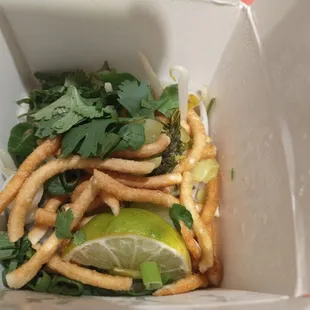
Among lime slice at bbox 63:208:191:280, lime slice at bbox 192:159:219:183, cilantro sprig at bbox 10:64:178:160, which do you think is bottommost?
lime slice at bbox 63:208:191:280

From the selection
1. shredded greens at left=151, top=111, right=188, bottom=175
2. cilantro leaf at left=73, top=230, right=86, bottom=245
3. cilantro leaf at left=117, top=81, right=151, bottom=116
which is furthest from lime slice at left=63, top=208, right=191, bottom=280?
cilantro leaf at left=117, top=81, right=151, bottom=116

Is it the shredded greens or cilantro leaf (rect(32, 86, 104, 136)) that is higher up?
cilantro leaf (rect(32, 86, 104, 136))

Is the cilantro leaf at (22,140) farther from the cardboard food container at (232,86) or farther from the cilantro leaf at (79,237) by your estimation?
the cilantro leaf at (79,237)

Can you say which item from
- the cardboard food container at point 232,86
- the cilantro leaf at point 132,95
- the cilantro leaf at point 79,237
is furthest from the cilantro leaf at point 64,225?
the cilantro leaf at point 132,95

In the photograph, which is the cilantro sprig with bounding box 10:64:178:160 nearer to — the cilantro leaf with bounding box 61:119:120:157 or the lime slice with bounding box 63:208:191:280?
the cilantro leaf with bounding box 61:119:120:157

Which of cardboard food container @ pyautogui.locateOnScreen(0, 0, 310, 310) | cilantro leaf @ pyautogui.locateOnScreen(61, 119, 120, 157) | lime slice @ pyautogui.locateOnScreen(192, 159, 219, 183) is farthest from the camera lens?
lime slice @ pyautogui.locateOnScreen(192, 159, 219, 183)

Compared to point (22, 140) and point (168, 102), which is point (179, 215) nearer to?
point (168, 102)
